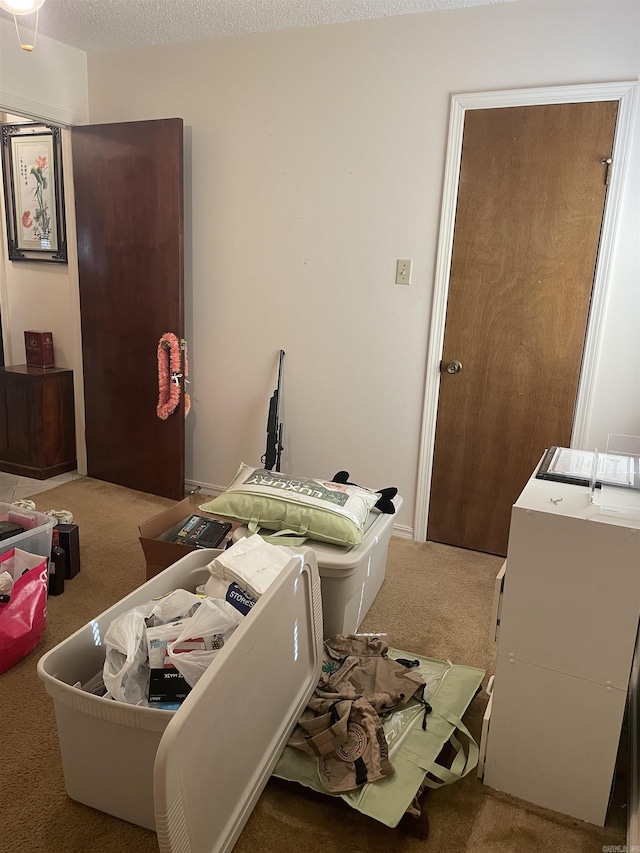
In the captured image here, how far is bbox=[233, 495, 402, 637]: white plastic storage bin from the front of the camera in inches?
81.6

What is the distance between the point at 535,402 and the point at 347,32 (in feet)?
6.04

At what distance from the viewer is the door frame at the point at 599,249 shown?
2.42 m

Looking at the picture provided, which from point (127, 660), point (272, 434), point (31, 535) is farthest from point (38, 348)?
point (127, 660)

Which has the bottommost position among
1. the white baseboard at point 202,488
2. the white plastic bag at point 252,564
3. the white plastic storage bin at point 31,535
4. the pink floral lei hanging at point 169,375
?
the white baseboard at point 202,488

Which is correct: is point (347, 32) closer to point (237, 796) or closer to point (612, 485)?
point (612, 485)

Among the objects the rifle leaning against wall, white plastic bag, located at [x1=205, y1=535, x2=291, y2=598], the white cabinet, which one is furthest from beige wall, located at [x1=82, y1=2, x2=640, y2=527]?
the white cabinet

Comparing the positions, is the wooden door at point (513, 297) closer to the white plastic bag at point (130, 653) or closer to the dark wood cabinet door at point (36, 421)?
the white plastic bag at point (130, 653)

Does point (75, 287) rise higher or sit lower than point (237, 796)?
higher

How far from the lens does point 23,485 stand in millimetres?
3676

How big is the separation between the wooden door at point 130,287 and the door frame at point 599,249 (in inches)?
52.5

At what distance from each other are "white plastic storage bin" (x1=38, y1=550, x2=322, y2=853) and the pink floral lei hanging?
5.72 feet

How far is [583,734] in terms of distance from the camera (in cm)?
148

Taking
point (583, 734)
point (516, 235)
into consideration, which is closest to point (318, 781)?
point (583, 734)

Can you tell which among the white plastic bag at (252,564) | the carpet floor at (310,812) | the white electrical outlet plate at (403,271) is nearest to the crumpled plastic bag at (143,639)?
the white plastic bag at (252,564)
